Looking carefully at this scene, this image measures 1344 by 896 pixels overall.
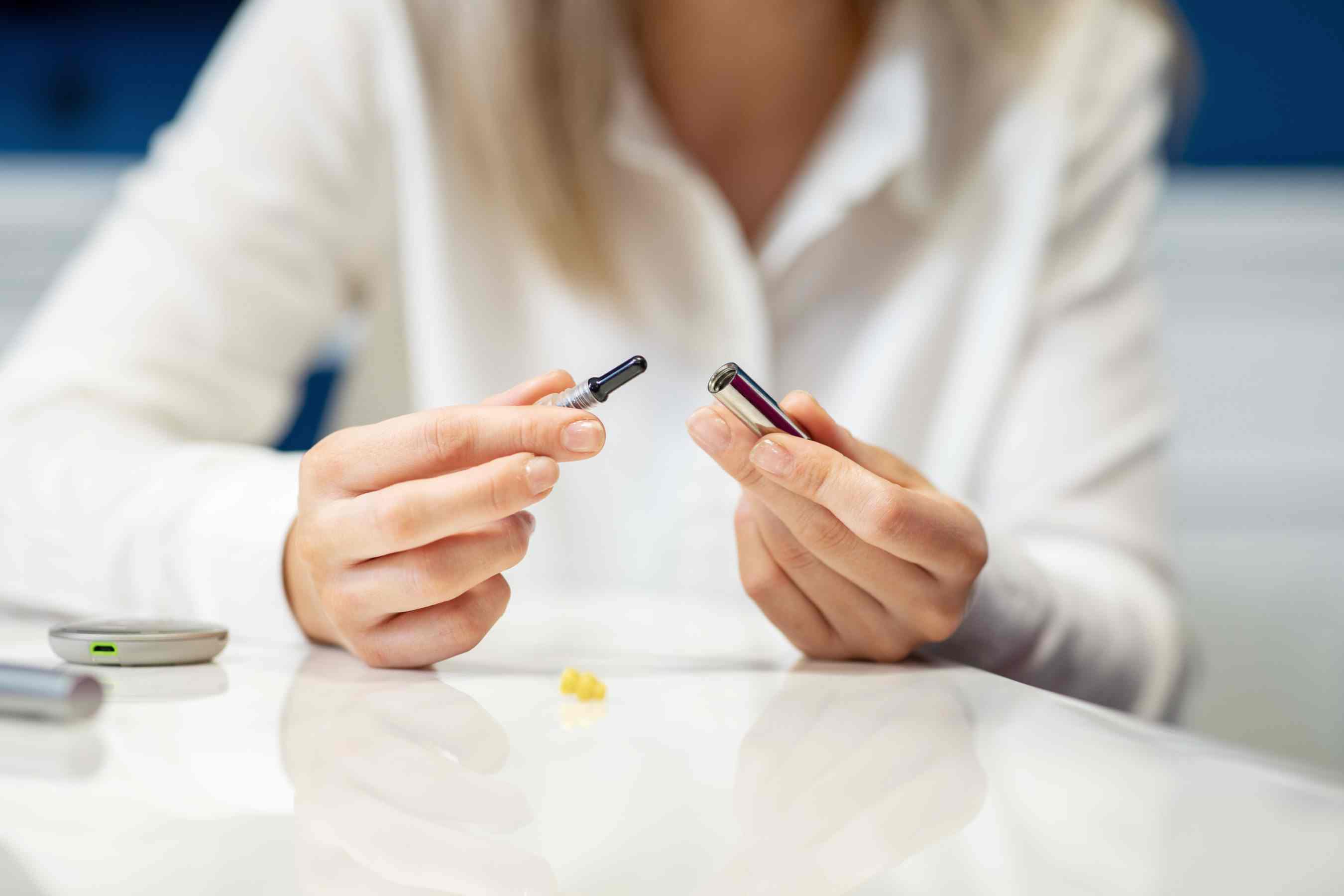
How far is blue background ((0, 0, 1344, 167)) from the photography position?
133cm

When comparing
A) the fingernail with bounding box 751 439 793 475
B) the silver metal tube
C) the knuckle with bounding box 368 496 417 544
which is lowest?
the knuckle with bounding box 368 496 417 544

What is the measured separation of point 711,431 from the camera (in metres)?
0.34

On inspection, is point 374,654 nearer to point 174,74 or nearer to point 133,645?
point 133,645

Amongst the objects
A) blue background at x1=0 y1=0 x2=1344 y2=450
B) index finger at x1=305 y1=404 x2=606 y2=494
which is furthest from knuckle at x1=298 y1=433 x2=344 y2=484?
blue background at x1=0 y1=0 x2=1344 y2=450

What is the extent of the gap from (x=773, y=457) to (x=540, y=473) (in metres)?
0.07

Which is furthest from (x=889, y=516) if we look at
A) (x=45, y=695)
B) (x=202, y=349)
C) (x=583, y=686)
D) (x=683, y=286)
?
(x=202, y=349)

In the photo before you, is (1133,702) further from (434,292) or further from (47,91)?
(47,91)

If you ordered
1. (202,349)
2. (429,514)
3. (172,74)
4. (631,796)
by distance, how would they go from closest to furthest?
(631,796) → (429,514) → (202,349) → (172,74)

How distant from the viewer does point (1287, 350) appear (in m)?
1.39

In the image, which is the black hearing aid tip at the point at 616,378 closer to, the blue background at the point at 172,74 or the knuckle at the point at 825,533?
the knuckle at the point at 825,533

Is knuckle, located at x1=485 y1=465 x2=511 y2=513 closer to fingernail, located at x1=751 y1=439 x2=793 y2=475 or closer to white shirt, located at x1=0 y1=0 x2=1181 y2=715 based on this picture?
fingernail, located at x1=751 y1=439 x2=793 y2=475

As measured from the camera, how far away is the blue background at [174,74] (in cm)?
133

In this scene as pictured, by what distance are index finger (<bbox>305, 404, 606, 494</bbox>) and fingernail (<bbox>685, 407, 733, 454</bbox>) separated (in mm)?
30

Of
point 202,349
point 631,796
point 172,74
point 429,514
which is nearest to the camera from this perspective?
point 631,796
